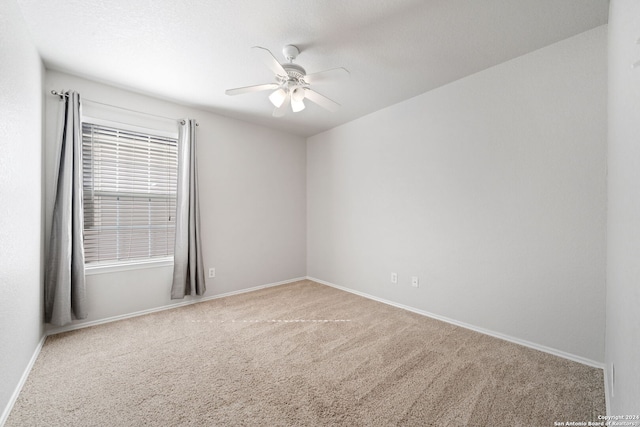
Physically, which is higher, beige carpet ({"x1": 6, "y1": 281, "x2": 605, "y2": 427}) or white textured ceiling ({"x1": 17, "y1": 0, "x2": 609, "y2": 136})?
white textured ceiling ({"x1": 17, "y1": 0, "x2": 609, "y2": 136})

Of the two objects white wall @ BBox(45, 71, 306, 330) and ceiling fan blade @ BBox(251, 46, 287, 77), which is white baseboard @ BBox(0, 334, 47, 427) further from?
ceiling fan blade @ BBox(251, 46, 287, 77)

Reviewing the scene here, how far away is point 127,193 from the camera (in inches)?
120

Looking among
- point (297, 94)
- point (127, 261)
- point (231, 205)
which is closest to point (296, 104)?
point (297, 94)

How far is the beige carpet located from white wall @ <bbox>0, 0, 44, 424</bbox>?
286 millimetres

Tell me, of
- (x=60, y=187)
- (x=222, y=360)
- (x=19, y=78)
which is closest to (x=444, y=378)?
(x=222, y=360)

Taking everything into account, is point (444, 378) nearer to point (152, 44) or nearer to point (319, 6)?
point (319, 6)

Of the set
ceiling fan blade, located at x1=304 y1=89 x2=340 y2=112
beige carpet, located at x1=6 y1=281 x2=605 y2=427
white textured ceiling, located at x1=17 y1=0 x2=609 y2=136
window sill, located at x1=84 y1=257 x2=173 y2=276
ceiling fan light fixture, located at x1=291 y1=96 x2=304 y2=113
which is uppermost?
white textured ceiling, located at x1=17 y1=0 x2=609 y2=136

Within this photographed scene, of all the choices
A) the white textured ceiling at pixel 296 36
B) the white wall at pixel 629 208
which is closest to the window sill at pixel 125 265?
the white textured ceiling at pixel 296 36

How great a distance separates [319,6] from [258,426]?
2.51 m

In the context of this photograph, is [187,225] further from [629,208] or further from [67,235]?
[629,208]

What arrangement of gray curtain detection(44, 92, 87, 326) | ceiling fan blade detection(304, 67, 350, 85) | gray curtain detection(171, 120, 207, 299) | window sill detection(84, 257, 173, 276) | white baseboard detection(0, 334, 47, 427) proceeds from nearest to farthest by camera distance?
white baseboard detection(0, 334, 47, 427), ceiling fan blade detection(304, 67, 350, 85), gray curtain detection(44, 92, 87, 326), window sill detection(84, 257, 173, 276), gray curtain detection(171, 120, 207, 299)

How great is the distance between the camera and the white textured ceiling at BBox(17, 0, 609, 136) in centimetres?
177

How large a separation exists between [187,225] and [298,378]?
2.23m

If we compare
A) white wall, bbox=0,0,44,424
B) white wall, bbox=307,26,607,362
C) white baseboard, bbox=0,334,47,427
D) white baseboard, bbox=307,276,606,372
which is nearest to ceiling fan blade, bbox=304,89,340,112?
white wall, bbox=307,26,607,362
